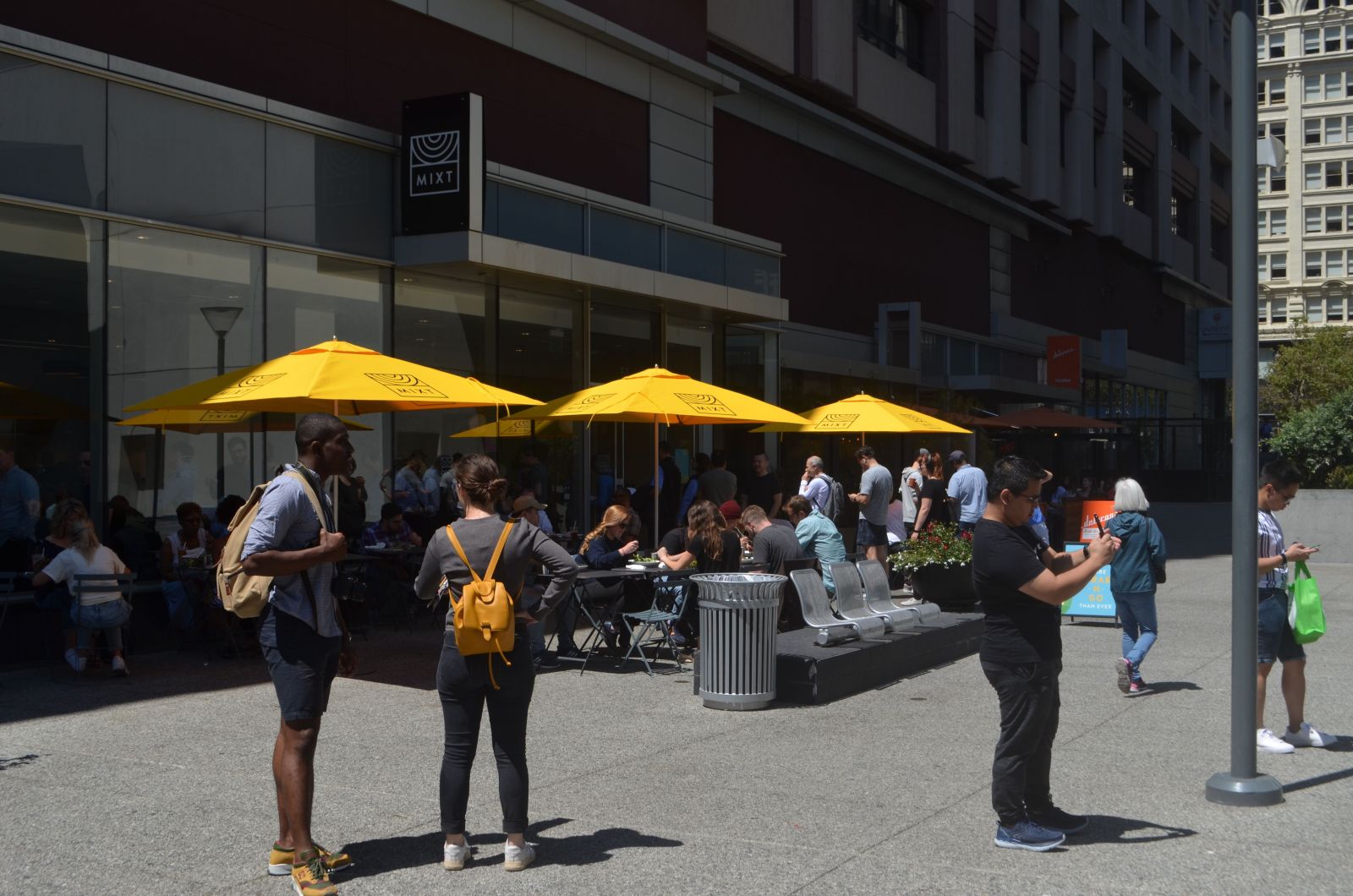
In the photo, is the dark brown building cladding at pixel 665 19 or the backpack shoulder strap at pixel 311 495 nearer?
the backpack shoulder strap at pixel 311 495

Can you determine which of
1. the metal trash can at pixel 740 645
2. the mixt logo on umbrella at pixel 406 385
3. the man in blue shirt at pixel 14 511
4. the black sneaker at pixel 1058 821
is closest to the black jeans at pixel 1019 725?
the black sneaker at pixel 1058 821

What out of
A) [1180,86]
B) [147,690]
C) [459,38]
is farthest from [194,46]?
[1180,86]

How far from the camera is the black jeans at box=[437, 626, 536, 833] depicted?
5656mm

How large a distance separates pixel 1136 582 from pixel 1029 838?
4.75 m

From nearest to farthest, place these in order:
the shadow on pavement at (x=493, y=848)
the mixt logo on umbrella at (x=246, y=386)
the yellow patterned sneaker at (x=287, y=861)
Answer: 1. the yellow patterned sneaker at (x=287, y=861)
2. the shadow on pavement at (x=493, y=848)
3. the mixt logo on umbrella at (x=246, y=386)

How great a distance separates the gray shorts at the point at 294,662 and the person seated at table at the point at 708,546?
6257 mm

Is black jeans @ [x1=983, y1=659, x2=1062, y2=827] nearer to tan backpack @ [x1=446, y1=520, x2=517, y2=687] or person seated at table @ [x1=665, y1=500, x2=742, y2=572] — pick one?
tan backpack @ [x1=446, y1=520, x2=517, y2=687]

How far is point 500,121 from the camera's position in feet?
63.2

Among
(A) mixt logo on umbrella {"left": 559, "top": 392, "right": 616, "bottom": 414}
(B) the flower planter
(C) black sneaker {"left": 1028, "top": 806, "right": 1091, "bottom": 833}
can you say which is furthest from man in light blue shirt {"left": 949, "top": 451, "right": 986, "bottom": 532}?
(C) black sneaker {"left": 1028, "top": 806, "right": 1091, "bottom": 833}

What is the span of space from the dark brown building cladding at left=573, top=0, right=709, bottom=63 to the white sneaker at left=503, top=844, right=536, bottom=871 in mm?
17489

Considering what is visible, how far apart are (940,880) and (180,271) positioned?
36.4ft

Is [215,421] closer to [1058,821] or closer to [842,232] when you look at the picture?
[1058,821]

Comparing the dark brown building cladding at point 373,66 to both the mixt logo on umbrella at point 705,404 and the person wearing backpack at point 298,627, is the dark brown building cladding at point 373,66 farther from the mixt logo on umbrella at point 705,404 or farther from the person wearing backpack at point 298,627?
the person wearing backpack at point 298,627

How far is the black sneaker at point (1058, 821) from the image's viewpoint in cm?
625
